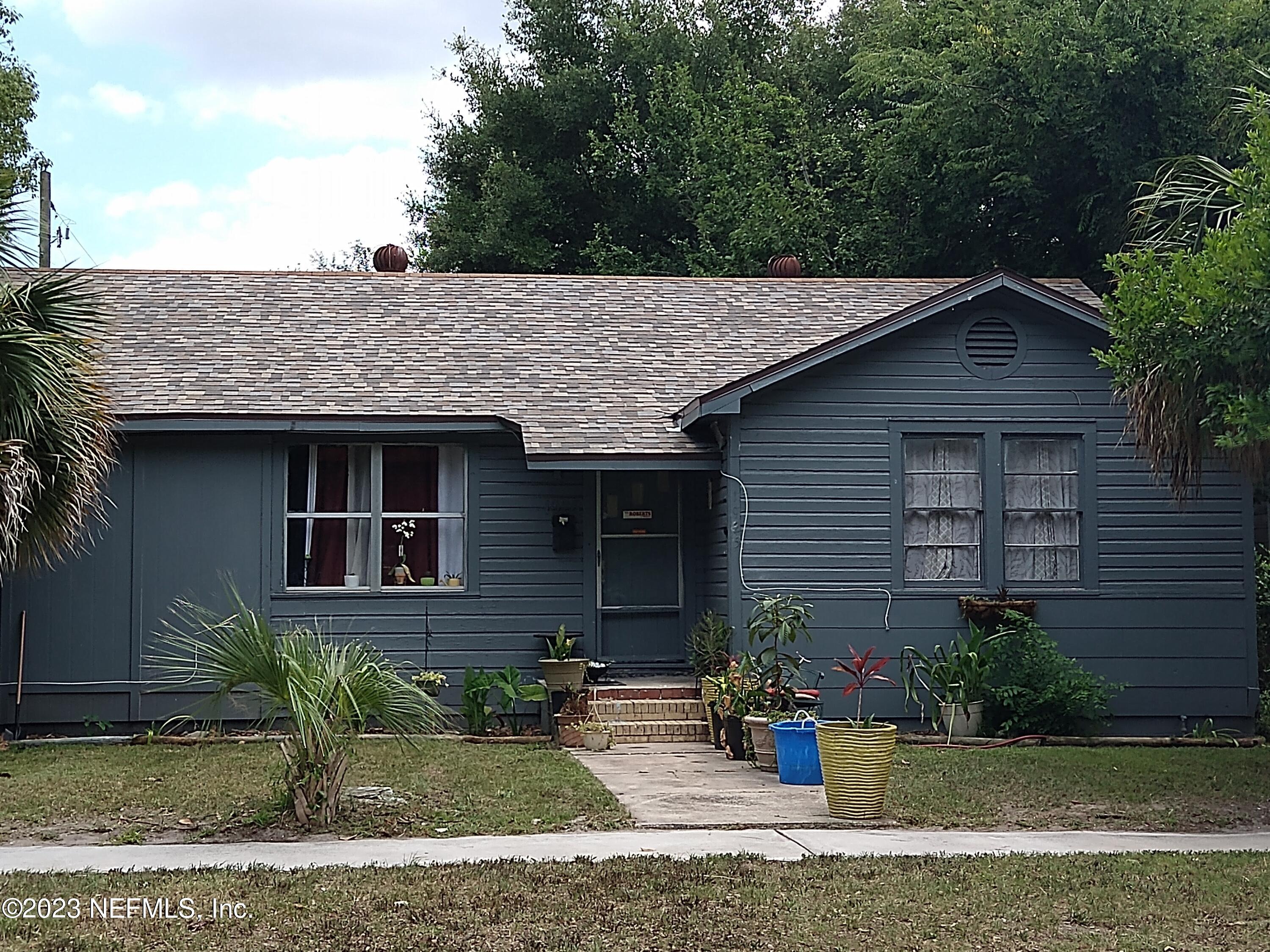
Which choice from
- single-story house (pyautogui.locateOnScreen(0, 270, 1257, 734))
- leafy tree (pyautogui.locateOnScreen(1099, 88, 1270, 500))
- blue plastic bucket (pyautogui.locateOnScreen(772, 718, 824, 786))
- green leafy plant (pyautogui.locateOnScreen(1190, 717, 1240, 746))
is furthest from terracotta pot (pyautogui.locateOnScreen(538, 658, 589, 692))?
green leafy plant (pyautogui.locateOnScreen(1190, 717, 1240, 746))

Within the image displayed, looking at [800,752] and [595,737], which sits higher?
[800,752]

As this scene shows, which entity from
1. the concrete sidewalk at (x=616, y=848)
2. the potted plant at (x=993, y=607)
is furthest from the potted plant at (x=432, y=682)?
the potted plant at (x=993, y=607)

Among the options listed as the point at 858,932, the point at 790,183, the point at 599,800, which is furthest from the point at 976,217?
the point at 858,932

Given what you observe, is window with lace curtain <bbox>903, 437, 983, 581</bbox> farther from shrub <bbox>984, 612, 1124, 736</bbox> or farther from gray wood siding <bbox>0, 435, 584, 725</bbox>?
gray wood siding <bbox>0, 435, 584, 725</bbox>

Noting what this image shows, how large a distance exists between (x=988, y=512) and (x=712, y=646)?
2.87 meters

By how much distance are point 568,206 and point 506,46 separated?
479 cm

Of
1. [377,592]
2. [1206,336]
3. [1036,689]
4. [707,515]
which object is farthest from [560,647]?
[1206,336]

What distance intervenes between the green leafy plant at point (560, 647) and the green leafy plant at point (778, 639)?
1.78 m

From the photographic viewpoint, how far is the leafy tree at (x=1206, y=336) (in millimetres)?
8500

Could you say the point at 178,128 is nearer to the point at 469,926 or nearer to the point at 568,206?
the point at 568,206

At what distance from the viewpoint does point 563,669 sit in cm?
1265

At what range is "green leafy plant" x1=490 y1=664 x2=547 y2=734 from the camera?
499 inches

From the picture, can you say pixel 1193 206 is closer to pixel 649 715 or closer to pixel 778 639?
pixel 778 639

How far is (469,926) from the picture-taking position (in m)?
5.92
